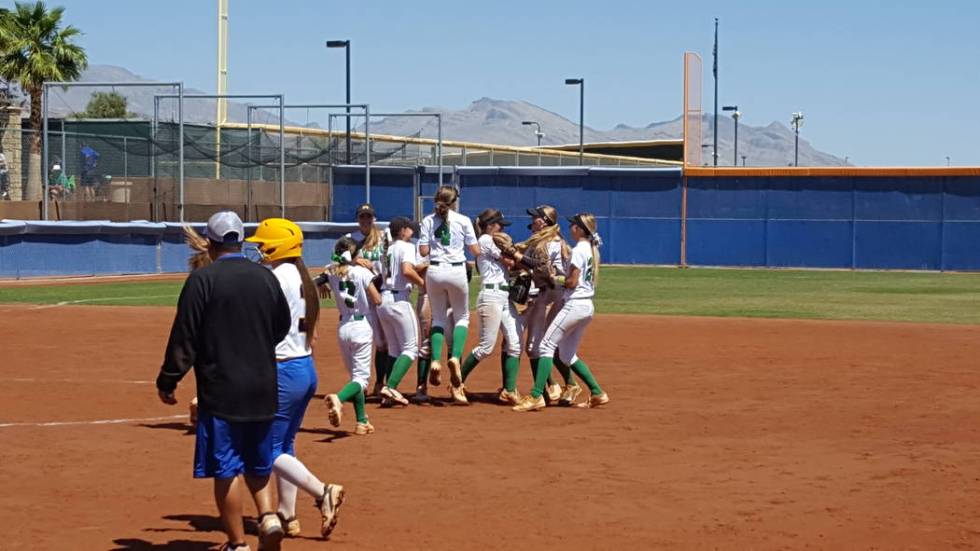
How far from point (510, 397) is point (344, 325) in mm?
2621

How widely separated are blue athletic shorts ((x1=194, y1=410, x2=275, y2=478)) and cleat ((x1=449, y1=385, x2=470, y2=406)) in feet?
21.2

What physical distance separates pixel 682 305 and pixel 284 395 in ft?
72.2

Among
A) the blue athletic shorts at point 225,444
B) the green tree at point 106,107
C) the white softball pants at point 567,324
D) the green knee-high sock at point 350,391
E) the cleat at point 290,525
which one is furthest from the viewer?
the green tree at point 106,107

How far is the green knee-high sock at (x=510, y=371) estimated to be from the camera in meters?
14.0

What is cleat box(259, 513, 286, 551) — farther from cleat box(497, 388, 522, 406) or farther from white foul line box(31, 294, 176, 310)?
white foul line box(31, 294, 176, 310)

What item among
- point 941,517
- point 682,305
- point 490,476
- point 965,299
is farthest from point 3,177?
point 941,517

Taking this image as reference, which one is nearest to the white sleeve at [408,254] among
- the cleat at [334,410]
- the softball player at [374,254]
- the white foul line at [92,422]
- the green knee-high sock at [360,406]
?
the softball player at [374,254]

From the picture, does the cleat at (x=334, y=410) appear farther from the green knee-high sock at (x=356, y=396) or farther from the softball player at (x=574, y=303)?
the softball player at (x=574, y=303)

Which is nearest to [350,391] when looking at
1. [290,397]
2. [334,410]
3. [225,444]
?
[334,410]

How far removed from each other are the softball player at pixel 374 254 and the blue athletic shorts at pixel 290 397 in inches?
165

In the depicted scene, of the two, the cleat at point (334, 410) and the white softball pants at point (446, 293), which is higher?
the white softball pants at point (446, 293)

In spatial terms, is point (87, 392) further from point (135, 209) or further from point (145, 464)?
point (135, 209)

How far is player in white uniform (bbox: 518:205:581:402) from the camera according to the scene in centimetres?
1373

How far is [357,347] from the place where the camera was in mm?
Answer: 11828
